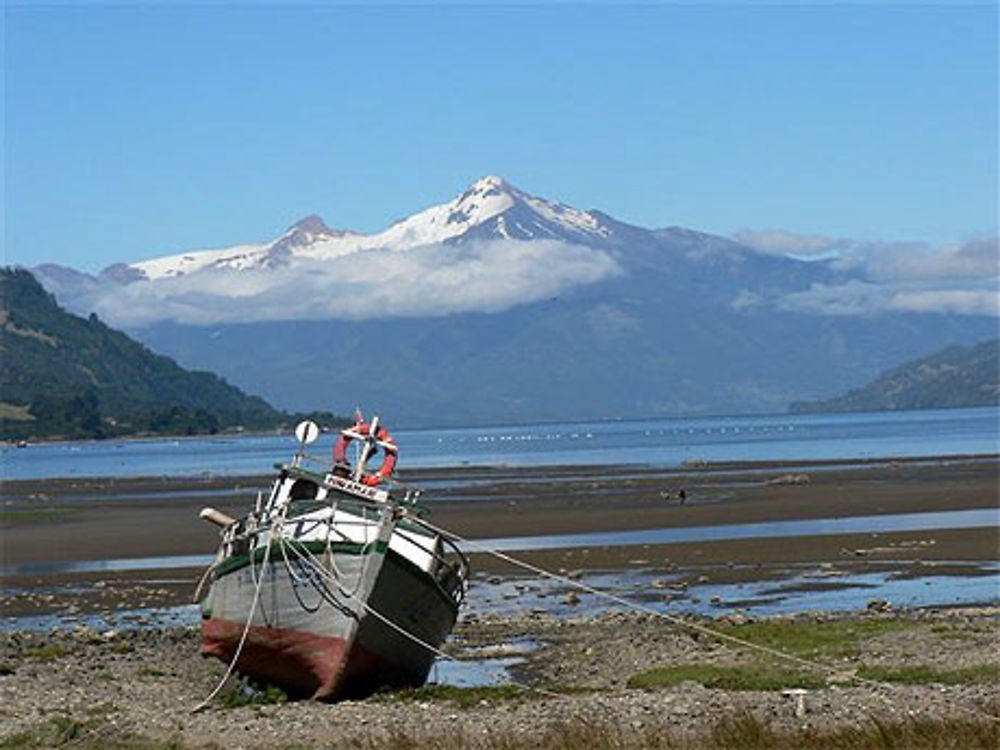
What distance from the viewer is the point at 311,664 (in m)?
28.8

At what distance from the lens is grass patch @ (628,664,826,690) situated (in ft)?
90.6

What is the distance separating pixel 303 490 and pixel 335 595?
337 centimetres

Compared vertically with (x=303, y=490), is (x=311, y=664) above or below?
below

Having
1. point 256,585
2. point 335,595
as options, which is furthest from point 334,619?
point 256,585

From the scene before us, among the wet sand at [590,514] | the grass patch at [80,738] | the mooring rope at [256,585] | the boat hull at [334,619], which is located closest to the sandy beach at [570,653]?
the grass patch at [80,738]

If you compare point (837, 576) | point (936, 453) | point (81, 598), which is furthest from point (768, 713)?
point (936, 453)

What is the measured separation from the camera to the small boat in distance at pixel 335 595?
28375 mm

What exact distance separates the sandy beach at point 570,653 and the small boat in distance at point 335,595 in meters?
0.94

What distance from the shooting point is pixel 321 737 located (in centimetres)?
2489

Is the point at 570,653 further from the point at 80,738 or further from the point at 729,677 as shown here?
the point at 80,738

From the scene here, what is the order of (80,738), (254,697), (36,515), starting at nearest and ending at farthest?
1. (80,738)
2. (254,697)
3. (36,515)

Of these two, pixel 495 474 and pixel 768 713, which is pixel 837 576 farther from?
pixel 495 474

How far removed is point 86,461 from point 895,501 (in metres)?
127

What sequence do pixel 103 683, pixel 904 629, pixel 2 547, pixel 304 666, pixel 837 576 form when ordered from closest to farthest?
pixel 304 666, pixel 103 683, pixel 904 629, pixel 837 576, pixel 2 547
